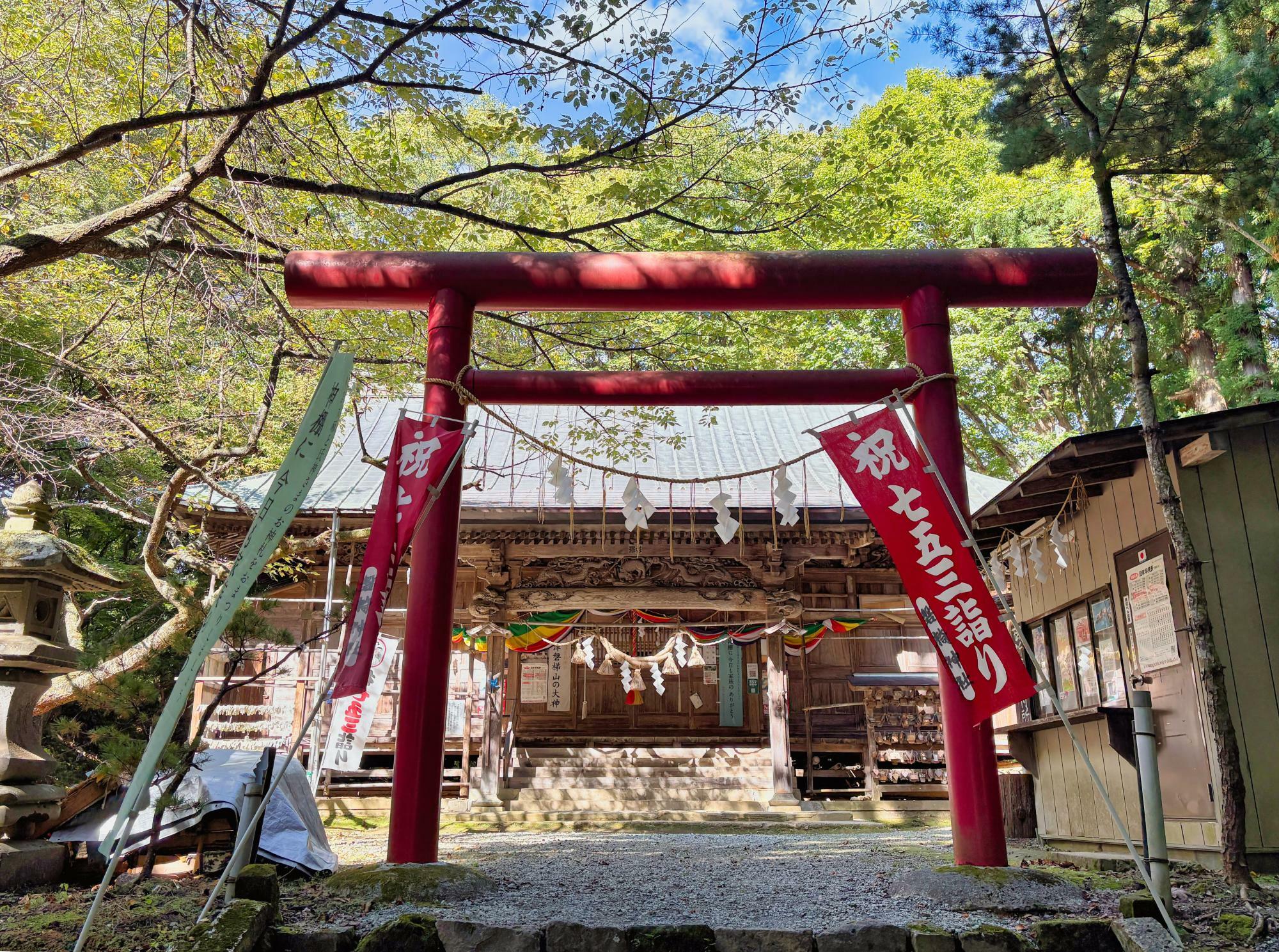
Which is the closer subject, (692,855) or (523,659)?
(692,855)

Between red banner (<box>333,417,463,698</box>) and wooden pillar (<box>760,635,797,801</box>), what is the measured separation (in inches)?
358

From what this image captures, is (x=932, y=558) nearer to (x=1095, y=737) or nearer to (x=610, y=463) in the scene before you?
(x=1095, y=737)

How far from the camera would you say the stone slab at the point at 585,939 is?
11.0ft

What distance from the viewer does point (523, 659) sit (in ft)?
48.0

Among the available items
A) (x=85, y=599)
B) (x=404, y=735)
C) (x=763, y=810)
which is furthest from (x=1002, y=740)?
(x=85, y=599)

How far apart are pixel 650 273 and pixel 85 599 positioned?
13833 millimetres

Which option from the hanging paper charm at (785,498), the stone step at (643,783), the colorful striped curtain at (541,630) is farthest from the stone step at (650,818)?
the hanging paper charm at (785,498)

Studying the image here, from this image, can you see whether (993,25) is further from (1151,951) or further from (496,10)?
(1151,951)

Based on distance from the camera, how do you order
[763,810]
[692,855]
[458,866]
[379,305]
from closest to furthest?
[458,866], [379,305], [692,855], [763,810]

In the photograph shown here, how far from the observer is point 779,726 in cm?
1254

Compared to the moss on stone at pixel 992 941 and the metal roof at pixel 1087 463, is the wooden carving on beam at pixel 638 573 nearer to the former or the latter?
the metal roof at pixel 1087 463

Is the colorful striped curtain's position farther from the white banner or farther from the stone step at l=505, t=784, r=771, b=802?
the white banner

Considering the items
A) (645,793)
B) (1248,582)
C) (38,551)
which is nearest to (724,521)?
(1248,582)

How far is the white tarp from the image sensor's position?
5.39 m
